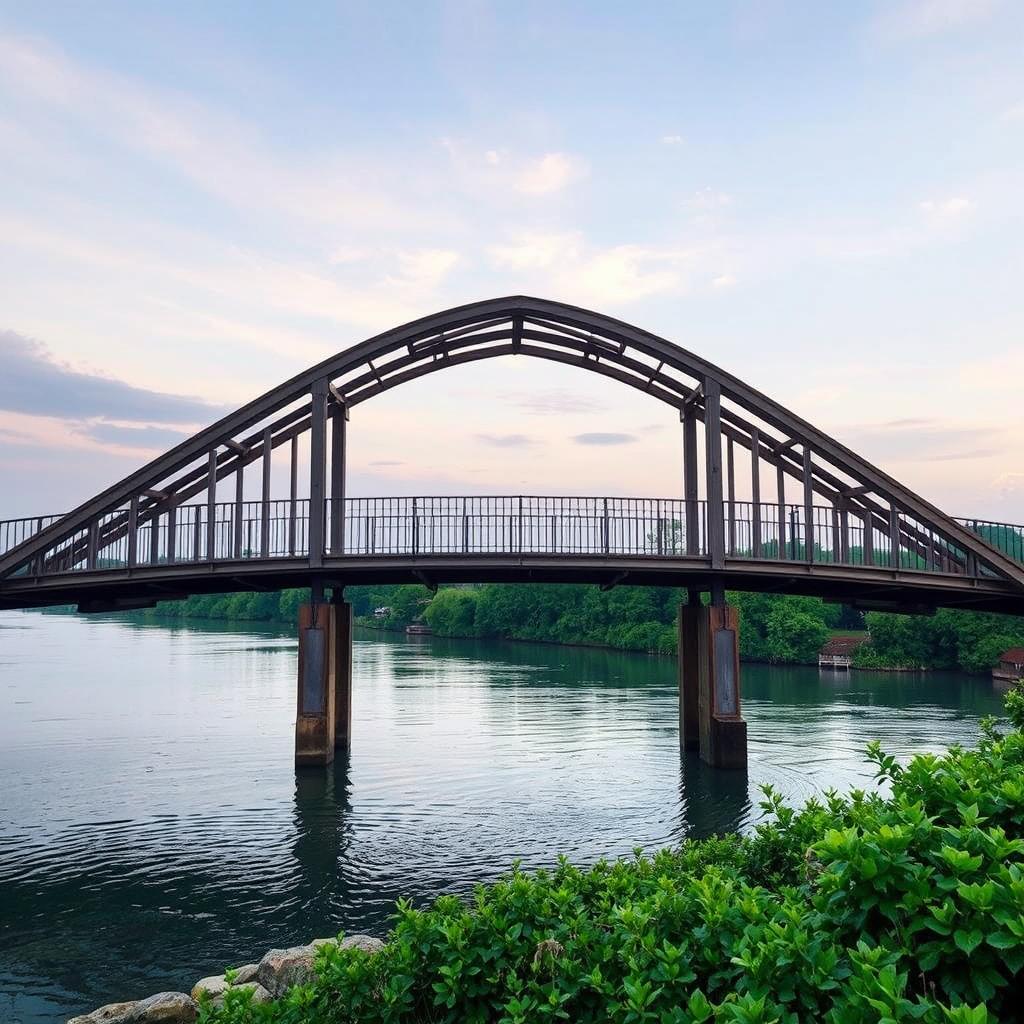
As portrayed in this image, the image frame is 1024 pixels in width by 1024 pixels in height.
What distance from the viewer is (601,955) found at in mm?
5555

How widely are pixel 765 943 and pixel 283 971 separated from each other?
331 inches

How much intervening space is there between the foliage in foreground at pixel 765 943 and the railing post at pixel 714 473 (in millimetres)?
19863

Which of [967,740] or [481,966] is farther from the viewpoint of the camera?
[967,740]

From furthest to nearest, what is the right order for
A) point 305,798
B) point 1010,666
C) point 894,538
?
point 1010,666 < point 894,538 < point 305,798

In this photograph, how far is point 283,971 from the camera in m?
11.0

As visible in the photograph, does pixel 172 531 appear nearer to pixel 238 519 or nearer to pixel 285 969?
pixel 238 519

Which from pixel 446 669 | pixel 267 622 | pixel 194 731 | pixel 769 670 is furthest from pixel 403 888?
pixel 267 622

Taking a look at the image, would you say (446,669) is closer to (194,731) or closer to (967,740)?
(194,731)

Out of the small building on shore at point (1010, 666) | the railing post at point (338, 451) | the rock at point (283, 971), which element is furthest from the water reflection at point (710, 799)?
the small building on shore at point (1010, 666)

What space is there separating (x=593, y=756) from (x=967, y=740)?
51.1ft

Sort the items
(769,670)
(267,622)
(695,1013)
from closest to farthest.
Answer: (695,1013) < (769,670) < (267,622)

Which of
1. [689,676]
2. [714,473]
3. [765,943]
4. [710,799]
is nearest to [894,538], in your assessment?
[714,473]

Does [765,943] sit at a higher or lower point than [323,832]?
higher

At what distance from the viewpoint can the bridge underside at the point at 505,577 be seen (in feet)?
88.2
